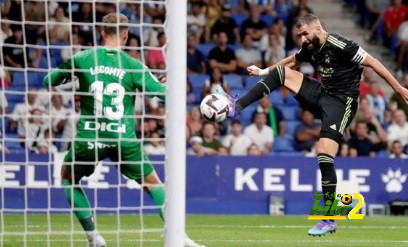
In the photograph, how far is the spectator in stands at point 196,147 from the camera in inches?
650

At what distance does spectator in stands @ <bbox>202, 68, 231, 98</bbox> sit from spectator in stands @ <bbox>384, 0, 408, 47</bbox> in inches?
176

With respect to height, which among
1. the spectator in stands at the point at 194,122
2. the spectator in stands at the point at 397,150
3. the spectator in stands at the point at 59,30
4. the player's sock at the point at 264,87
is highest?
the spectator in stands at the point at 59,30

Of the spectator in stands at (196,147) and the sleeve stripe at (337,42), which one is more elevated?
the sleeve stripe at (337,42)

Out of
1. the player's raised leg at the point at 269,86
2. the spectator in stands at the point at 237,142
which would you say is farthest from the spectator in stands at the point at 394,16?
the player's raised leg at the point at 269,86

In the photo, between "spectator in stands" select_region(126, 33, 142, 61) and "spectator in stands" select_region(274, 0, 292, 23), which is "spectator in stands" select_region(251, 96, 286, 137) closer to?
"spectator in stands" select_region(126, 33, 142, 61)

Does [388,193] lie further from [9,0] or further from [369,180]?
[9,0]

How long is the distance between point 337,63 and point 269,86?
0.81 meters

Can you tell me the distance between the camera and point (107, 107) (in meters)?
9.34

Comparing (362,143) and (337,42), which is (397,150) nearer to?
(362,143)

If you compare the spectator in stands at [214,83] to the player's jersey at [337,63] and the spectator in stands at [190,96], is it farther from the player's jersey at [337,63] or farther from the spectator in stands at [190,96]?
the player's jersey at [337,63]

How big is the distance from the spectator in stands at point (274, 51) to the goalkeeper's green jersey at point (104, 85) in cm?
1008

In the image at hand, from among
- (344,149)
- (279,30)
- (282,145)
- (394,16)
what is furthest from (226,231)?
(394,16)

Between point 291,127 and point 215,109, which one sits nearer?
point 215,109

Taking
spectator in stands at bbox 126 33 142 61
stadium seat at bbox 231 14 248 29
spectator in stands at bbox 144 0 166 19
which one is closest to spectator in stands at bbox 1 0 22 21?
spectator in stands at bbox 126 33 142 61
